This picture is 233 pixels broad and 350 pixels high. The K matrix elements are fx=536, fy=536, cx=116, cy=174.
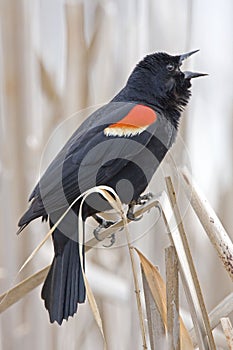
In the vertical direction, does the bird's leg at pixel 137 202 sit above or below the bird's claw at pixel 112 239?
above

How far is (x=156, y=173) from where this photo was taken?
57 centimetres

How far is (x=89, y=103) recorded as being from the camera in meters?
0.75

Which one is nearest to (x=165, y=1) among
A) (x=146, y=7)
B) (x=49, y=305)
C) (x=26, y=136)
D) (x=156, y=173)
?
(x=146, y=7)

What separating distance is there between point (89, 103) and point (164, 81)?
24cm

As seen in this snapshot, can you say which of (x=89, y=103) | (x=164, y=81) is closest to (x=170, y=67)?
(x=164, y=81)

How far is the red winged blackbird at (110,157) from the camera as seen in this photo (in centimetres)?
49

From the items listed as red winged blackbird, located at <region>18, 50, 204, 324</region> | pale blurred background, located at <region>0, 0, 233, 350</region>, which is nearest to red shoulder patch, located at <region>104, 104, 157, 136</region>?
red winged blackbird, located at <region>18, 50, 204, 324</region>

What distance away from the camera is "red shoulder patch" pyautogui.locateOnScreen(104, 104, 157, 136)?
19.9 inches

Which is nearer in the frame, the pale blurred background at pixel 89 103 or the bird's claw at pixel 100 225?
the bird's claw at pixel 100 225

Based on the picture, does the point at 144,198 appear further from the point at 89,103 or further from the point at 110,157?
the point at 89,103

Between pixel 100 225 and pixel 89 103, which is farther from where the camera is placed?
pixel 89 103

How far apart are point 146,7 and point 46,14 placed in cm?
19

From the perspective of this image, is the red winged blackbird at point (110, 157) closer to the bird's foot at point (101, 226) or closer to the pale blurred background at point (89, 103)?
the bird's foot at point (101, 226)

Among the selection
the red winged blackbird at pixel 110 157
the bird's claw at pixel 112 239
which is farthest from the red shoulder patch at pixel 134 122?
the bird's claw at pixel 112 239
